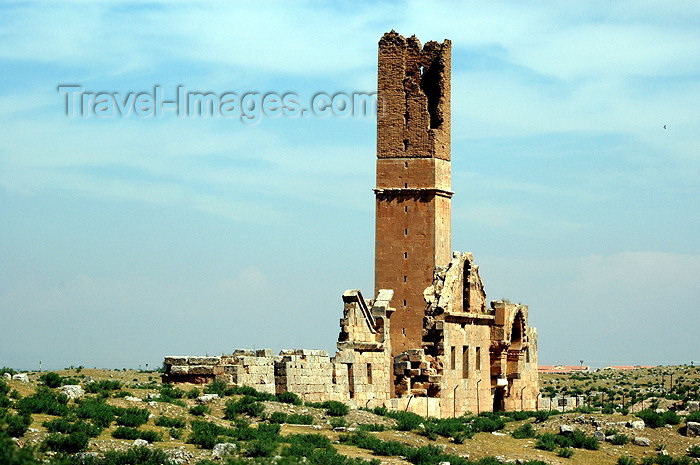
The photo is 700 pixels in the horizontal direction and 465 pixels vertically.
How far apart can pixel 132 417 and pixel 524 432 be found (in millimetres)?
12588

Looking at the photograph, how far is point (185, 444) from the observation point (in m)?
25.8

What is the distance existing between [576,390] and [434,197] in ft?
49.9

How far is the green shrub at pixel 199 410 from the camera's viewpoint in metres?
28.7

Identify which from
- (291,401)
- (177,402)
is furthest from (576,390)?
(177,402)

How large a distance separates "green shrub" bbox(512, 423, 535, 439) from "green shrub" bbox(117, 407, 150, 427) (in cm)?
1137

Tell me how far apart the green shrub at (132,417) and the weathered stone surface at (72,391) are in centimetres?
135

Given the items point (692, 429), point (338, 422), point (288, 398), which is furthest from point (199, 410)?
point (692, 429)

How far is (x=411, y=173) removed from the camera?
55188 millimetres

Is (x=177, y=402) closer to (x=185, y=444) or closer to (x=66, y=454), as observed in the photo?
(x=185, y=444)

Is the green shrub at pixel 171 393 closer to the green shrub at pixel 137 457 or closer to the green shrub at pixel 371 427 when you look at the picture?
the green shrub at pixel 371 427

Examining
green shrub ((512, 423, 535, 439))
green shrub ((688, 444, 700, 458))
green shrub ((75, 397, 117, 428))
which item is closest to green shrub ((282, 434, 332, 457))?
green shrub ((75, 397, 117, 428))

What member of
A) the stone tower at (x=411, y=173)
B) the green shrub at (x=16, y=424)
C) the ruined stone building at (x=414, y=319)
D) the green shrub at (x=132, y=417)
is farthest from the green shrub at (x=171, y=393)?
the stone tower at (x=411, y=173)

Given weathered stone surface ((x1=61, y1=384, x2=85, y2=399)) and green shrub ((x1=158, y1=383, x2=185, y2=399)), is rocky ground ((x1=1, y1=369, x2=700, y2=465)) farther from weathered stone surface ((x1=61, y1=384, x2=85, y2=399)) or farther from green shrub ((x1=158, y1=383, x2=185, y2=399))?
weathered stone surface ((x1=61, y1=384, x2=85, y2=399))

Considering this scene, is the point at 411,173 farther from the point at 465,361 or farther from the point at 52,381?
the point at 52,381
